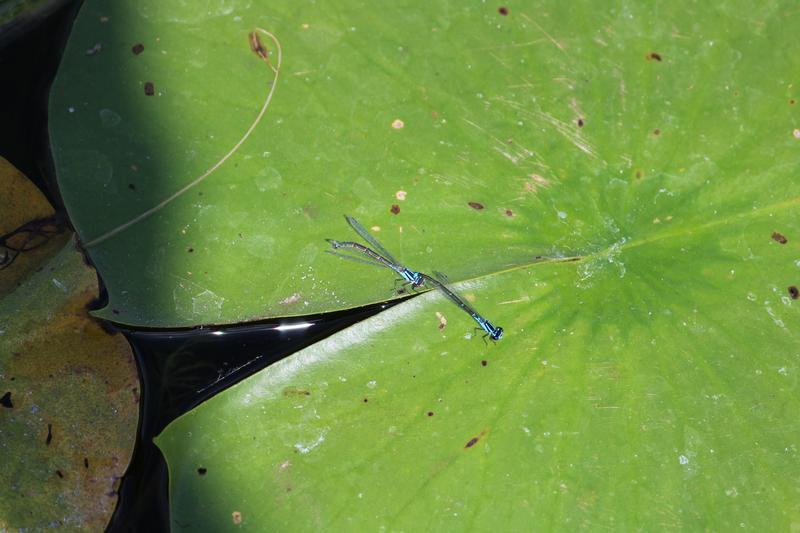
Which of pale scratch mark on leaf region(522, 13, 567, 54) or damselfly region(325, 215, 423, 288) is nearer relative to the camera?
damselfly region(325, 215, 423, 288)

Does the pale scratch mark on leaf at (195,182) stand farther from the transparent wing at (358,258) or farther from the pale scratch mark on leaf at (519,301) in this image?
the pale scratch mark on leaf at (519,301)

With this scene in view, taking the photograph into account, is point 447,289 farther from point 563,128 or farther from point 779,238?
point 779,238

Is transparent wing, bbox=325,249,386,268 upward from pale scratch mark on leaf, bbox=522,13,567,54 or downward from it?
downward

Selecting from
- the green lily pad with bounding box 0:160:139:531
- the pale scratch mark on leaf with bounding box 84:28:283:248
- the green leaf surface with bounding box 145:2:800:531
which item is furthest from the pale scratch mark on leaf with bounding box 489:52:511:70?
the green lily pad with bounding box 0:160:139:531

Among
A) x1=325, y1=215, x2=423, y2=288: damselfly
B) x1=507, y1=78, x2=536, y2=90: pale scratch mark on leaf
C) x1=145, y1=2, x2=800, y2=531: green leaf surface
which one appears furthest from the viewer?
x1=507, y1=78, x2=536, y2=90: pale scratch mark on leaf

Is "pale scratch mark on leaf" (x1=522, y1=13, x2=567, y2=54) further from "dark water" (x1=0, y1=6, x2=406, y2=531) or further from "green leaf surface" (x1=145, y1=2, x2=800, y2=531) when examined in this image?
"dark water" (x1=0, y1=6, x2=406, y2=531)

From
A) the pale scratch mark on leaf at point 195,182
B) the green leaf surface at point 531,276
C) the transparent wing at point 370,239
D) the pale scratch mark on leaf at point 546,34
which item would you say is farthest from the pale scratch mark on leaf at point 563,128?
the pale scratch mark on leaf at point 195,182
